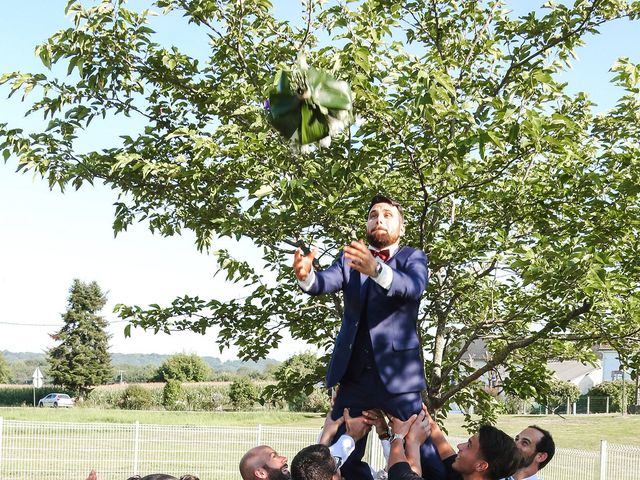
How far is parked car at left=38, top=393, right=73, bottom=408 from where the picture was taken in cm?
5588

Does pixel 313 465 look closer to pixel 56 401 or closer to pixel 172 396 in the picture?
pixel 172 396

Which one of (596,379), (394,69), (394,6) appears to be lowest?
(596,379)

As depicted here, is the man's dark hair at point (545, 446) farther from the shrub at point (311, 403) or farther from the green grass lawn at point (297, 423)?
the shrub at point (311, 403)

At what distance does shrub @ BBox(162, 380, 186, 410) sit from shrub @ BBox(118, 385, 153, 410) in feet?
2.98

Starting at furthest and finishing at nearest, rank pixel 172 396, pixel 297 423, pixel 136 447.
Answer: pixel 172 396 < pixel 297 423 < pixel 136 447

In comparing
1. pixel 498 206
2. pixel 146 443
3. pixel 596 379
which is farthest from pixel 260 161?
pixel 596 379

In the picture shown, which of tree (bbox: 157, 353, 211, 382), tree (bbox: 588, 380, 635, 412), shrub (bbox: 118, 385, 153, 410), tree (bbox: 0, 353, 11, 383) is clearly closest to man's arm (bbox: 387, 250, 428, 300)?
shrub (bbox: 118, 385, 153, 410)

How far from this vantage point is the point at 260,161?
7641mm

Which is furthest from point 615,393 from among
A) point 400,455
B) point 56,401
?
point 400,455

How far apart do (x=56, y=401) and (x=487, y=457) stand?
57405mm

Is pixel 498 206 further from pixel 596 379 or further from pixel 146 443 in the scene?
pixel 596 379

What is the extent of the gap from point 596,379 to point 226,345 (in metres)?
74.7

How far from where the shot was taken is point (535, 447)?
3.94m

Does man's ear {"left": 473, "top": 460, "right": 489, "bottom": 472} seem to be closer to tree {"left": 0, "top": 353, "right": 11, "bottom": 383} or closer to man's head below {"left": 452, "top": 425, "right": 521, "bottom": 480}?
man's head below {"left": 452, "top": 425, "right": 521, "bottom": 480}
